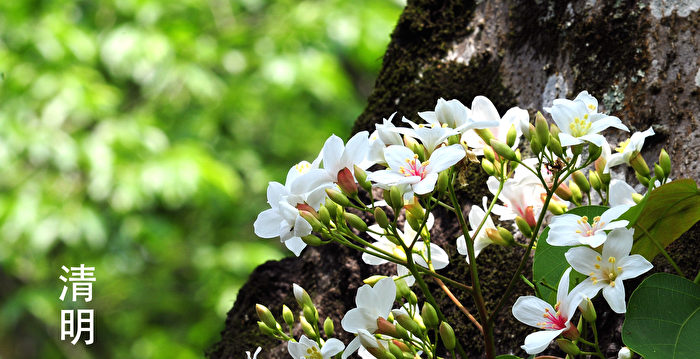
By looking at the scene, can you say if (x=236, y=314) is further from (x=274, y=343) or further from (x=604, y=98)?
(x=604, y=98)

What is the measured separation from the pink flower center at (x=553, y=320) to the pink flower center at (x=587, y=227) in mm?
77

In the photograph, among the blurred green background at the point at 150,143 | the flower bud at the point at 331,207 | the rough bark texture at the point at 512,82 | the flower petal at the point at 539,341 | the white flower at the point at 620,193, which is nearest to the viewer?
the flower petal at the point at 539,341

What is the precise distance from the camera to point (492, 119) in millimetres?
782

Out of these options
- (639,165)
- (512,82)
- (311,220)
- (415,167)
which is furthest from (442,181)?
(512,82)

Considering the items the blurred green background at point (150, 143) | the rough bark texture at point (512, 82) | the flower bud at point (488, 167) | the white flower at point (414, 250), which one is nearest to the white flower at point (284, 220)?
the white flower at point (414, 250)

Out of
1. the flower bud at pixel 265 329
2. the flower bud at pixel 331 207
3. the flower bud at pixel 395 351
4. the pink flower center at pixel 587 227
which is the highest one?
the flower bud at pixel 331 207

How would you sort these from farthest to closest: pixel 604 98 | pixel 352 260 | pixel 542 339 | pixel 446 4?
1. pixel 446 4
2. pixel 352 260
3. pixel 604 98
4. pixel 542 339

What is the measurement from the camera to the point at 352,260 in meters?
1.23

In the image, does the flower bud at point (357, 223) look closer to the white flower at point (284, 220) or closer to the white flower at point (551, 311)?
the white flower at point (284, 220)

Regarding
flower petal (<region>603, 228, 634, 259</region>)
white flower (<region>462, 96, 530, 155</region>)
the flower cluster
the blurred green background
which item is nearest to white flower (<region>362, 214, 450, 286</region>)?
the flower cluster

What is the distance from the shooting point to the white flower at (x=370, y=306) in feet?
2.35

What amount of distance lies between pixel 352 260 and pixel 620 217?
591mm

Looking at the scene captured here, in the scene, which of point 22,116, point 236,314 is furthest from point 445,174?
point 22,116

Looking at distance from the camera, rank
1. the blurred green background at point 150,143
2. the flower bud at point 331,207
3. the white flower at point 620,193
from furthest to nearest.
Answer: the blurred green background at point 150,143 → the white flower at point 620,193 → the flower bud at point 331,207
